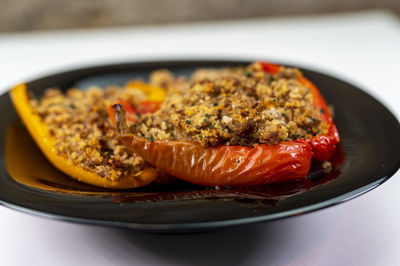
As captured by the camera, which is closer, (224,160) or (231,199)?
(231,199)

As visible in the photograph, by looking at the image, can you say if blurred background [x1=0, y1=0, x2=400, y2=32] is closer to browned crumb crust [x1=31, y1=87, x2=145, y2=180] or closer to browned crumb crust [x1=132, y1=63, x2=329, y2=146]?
browned crumb crust [x1=31, y1=87, x2=145, y2=180]

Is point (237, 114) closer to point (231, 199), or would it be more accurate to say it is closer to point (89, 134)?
point (231, 199)

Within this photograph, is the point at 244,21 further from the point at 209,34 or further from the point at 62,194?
the point at 62,194

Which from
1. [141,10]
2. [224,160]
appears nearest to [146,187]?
[224,160]

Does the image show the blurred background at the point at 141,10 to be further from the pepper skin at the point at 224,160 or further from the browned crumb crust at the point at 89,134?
the pepper skin at the point at 224,160

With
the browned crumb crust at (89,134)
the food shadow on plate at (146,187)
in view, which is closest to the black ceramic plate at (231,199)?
the food shadow on plate at (146,187)

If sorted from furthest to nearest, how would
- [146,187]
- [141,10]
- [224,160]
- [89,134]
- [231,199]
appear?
1. [141,10]
2. [89,134]
3. [146,187]
4. [224,160]
5. [231,199]

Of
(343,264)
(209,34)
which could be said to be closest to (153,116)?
(343,264)
